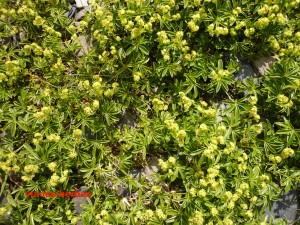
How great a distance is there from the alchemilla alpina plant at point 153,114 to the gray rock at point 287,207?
215 mm

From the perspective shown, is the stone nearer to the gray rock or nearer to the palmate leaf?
the palmate leaf

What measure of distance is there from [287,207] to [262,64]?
1.81m

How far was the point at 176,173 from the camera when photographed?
343 cm

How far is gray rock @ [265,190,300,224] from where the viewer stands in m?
3.70

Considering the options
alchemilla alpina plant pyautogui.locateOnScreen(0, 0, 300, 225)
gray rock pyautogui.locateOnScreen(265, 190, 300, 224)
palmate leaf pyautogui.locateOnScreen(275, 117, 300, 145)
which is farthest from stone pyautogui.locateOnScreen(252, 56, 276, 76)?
gray rock pyautogui.locateOnScreen(265, 190, 300, 224)

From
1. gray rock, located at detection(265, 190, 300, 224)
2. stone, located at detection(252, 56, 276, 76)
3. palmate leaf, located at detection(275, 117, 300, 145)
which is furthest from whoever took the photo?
stone, located at detection(252, 56, 276, 76)

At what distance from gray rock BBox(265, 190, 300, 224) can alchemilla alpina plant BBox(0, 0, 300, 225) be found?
0.71 ft

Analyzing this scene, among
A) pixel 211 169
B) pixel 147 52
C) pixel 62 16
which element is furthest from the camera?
pixel 62 16

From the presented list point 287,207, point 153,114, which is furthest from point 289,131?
point 153,114

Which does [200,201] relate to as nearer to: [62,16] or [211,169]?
[211,169]

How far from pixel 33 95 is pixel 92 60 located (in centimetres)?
85

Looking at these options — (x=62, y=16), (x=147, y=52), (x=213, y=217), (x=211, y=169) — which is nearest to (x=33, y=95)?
(x=62, y=16)

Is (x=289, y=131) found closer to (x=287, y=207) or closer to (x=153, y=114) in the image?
(x=287, y=207)

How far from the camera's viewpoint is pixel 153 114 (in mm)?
3896
